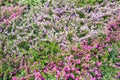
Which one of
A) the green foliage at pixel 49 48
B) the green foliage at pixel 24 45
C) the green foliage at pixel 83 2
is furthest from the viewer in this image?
the green foliage at pixel 83 2

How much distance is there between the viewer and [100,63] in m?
3.50

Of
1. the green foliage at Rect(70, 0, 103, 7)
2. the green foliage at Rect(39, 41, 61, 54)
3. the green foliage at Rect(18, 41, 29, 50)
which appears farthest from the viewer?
the green foliage at Rect(70, 0, 103, 7)

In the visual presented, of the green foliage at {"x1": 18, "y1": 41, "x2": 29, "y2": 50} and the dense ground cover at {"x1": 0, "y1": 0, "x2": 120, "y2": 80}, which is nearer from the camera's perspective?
the dense ground cover at {"x1": 0, "y1": 0, "x2": 120, "y2": 80}

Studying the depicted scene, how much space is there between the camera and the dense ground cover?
3459 mm

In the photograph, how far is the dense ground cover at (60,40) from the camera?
11.3ft

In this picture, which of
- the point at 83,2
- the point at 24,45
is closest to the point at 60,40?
A: the point at 24,45

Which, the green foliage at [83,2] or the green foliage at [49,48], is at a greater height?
the green foliage at [83,2]

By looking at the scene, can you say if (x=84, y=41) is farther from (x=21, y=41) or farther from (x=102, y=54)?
(x=21, y=41)

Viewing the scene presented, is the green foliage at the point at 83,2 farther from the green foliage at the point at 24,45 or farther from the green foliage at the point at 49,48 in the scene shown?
the green foliage at the point at 24,45

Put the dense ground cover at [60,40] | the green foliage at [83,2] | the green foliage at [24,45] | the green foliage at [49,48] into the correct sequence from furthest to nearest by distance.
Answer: the green foliage at [83,2]
the green foliage at [24,45]
the green foliage at [49,48]
the dense ground cover at [60,40]

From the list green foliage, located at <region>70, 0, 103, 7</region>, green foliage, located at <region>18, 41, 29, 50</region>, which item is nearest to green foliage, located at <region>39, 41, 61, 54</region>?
green foliage, located at <region>18, 41, 29, 50</region>

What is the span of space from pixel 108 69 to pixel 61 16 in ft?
3.96

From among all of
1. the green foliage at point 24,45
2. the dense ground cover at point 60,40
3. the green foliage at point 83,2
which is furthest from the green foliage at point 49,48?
the green foliage at point 83,2

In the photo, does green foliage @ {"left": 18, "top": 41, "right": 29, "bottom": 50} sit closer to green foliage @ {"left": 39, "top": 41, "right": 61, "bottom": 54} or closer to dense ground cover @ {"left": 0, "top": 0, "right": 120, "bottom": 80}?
dense ground cover @ {"left": 0, "top": 0, "right": 120, "bottom": 80}
